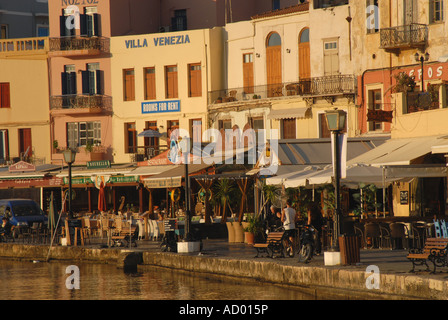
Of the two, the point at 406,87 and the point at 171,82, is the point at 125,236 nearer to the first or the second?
the point at 406,87

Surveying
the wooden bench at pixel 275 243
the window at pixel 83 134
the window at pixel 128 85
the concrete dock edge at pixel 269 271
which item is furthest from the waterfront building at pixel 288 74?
the wooden bench at pixel 275 243

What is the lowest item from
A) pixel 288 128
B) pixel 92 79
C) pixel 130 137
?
pixel 130 137

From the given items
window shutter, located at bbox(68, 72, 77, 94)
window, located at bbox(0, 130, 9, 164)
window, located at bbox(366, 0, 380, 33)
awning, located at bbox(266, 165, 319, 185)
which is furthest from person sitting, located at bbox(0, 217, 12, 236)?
window, located at bbox(366, 0, 380, 33)

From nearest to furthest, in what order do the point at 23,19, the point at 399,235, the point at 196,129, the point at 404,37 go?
the point at 399,235
the point at 404,37
the point at 196,129
the point at 23,19

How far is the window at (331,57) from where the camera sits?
132ft

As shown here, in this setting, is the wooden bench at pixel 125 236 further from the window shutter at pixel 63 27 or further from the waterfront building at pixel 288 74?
the window shutter at pixel 63 27

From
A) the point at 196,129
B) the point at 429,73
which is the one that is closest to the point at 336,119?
the point at 429,73

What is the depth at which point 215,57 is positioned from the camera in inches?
1778

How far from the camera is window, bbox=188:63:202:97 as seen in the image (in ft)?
150

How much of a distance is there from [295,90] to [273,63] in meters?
2.10

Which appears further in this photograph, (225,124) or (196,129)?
(196,129)

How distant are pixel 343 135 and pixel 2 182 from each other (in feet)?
93.8

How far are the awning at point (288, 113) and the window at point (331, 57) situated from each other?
1900 millimetres

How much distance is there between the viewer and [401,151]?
1081 inches
